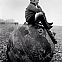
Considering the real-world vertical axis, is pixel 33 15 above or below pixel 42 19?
above

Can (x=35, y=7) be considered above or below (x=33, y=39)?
above

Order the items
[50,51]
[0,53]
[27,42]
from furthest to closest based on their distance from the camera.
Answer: [0,53] < [50,51] < [27,42]

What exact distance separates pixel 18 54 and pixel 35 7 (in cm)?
244

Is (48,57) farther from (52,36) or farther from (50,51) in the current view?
(52,36)

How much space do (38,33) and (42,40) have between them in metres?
0.39

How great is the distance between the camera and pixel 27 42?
888 centimetres

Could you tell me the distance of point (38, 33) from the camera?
9.23m

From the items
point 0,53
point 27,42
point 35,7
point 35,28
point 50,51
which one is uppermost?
point 35,7

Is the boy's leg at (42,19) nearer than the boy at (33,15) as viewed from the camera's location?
Yes

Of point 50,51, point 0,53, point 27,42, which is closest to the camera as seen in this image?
point 27,42

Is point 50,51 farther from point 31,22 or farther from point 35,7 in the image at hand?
point 35,7

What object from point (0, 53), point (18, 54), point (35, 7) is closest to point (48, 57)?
point (18, 54)

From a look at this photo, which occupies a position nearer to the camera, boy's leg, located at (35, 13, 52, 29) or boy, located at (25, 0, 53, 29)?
boy's leg, located at (35, 13, 52, 29)

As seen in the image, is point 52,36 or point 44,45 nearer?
point 44,45
